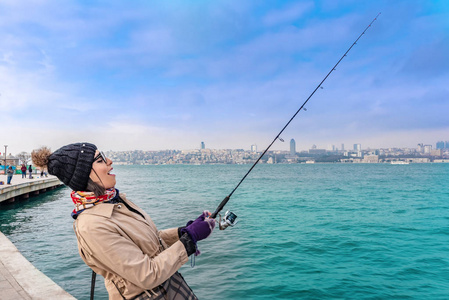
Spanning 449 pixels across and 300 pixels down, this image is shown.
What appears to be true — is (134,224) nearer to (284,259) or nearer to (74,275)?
(74,275)

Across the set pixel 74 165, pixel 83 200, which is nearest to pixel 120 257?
pixel 83 200

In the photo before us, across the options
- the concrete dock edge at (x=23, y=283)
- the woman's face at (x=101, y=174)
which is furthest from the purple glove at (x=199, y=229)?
the concrete dock edge at (x=23, y=283)

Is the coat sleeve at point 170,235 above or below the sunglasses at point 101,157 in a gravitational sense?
below

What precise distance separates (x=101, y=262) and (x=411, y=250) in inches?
544

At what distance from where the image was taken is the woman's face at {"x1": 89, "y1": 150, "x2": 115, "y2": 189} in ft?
7.03

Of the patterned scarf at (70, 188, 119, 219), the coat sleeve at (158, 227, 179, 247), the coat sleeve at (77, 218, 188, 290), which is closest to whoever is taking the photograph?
the coat sleeve at (77, 218, 188, 290)

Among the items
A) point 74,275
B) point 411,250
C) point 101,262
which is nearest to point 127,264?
point 101,262

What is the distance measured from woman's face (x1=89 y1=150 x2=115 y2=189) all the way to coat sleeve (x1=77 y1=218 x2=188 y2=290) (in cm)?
36

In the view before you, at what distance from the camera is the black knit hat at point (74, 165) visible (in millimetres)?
2104

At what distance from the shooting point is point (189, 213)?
2069 cm

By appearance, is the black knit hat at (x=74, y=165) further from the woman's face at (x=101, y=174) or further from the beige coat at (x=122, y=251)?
the beige coat at (x=122, y=251)

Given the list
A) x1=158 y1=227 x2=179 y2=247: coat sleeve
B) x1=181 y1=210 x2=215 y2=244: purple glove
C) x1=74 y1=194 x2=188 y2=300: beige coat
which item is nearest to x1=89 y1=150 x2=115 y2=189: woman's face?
x1=74 y1=194 x2=188 y2=300: beige coat

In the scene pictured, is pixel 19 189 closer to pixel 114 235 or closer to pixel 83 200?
pixel 83 200

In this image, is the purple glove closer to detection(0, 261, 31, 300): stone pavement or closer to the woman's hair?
the woman's hair
